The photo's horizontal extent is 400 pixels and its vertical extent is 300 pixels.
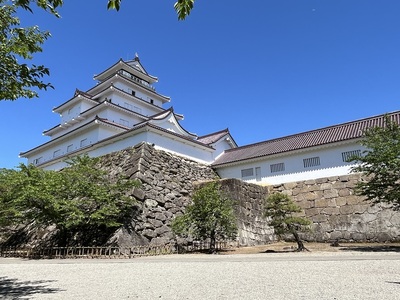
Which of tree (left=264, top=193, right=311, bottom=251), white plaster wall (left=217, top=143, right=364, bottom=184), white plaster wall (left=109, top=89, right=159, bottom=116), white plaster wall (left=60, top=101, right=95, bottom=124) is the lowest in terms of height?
tree (left=264, top=193, right=311, bottom=251)

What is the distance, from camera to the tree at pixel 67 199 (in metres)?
9.99

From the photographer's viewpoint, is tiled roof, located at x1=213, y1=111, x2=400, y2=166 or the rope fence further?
tiled roof, located at x1=213, y1=111, x2=400, y2=166

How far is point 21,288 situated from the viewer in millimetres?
4918

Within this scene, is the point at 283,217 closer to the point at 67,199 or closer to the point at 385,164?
the point at 385,164

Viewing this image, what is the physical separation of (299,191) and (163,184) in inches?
273

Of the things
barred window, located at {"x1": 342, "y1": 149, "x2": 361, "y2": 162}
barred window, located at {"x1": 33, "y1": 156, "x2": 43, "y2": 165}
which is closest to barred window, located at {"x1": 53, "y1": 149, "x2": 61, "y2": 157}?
barred window, located at {"x1": 33, "y1": 156, "x2": 43, "y2": 165}

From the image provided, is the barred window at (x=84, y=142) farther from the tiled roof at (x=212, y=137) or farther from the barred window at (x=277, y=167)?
the barred window at (x=277, y=167)

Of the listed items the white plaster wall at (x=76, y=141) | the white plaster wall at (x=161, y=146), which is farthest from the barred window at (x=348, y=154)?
the white plaster wall at (x=76, y=141)

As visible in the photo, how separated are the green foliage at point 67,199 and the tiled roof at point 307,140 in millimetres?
8572

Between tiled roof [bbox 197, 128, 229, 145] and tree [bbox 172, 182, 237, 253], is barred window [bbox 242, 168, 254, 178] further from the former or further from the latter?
tree [bbox 172, 182, 237, 253]

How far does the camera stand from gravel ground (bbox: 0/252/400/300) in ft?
13.1

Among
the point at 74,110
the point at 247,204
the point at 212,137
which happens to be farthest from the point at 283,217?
the point at 74,110

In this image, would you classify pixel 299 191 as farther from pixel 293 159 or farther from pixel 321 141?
pixel 321 141

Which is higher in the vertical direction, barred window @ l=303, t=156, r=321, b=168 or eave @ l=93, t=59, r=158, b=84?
eave @ l=93, t=59, r=158, b=84
